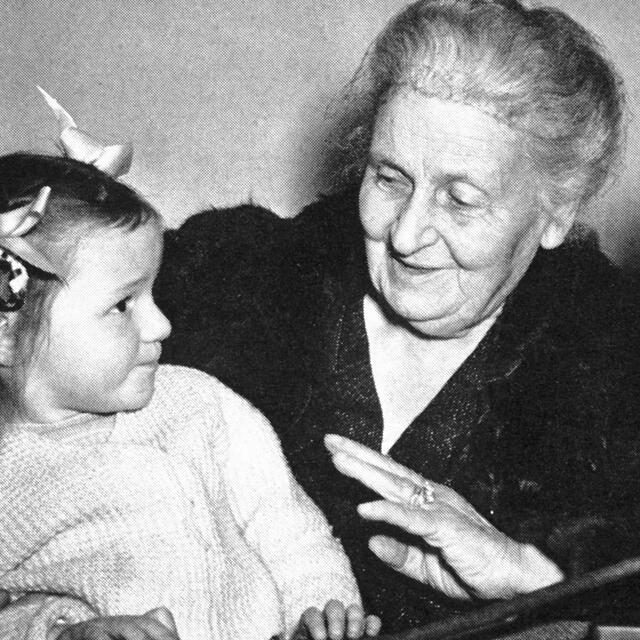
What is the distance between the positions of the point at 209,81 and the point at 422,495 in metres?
1.60

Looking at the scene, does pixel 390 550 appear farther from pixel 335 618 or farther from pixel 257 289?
pixel 257 289

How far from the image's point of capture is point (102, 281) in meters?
1.32

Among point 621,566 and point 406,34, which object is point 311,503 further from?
point 406,34

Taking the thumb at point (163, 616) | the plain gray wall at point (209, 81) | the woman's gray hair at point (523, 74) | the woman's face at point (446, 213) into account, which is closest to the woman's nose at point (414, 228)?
the woman's face at point (446, 213)

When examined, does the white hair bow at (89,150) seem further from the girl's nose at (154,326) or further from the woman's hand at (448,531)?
the woman's hand at (448,531)

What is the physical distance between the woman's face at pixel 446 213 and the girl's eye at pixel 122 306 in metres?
0.49

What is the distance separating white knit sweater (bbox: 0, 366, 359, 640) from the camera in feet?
4.26

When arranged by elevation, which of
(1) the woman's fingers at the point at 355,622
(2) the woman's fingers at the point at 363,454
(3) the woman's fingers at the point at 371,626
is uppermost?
(2) the woman's fingers at the point at 363,454

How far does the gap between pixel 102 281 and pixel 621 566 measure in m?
0.80

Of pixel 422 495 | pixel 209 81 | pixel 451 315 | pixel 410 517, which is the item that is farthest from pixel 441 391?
pixel 209 81

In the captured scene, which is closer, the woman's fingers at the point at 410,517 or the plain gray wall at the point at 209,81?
the woman's fingers at the point at 410,517

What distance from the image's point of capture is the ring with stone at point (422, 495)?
1.45 meters

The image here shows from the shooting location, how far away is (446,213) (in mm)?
1592

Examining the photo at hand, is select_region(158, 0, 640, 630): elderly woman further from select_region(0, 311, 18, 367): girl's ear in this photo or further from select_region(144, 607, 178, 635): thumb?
select_region(0, 311, 18, 367): girl's ear
